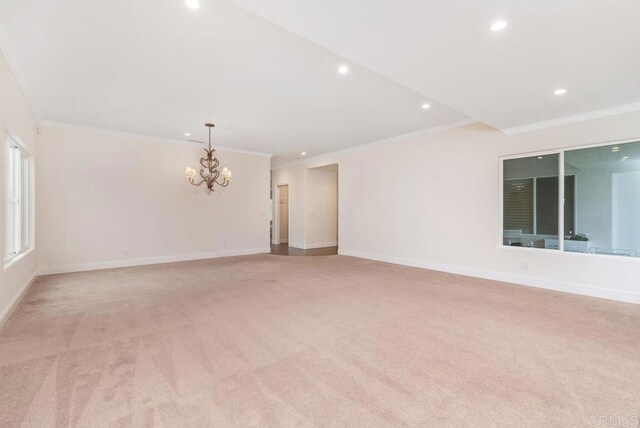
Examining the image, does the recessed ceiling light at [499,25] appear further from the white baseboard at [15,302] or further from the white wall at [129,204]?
the white wall at [129,204]

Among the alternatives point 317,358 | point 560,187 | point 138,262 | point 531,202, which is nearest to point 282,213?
point 138,262

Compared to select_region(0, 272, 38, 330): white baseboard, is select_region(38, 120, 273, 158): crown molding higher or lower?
higher

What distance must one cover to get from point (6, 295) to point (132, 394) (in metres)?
2.68

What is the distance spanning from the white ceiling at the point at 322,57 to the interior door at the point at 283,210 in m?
5.46

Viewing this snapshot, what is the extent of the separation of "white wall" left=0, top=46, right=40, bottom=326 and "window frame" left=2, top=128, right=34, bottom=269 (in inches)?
3.0

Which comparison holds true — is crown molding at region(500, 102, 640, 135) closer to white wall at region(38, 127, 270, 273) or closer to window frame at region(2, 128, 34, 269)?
white wall at region(38, 127, 270, 273)

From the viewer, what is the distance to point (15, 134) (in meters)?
3.68

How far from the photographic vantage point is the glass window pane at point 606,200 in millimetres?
3922

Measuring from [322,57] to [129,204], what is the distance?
532cm

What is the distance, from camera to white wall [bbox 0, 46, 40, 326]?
10.0 feet

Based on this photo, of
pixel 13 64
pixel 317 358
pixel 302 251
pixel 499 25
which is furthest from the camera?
pixel 302 251

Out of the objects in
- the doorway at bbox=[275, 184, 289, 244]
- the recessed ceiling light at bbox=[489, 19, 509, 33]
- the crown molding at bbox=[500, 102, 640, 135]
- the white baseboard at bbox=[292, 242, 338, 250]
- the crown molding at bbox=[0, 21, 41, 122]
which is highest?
the crown molding at bbox=[0, 21, 41, 122]

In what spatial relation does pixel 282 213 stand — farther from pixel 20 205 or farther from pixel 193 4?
pixel 193 4

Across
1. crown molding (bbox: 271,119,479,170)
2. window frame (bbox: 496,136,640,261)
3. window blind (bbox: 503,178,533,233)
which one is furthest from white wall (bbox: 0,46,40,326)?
window blind (bbox: 503,178,533,233)
